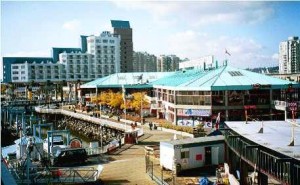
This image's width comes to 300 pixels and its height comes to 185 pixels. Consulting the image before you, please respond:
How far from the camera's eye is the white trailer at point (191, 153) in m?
33.8

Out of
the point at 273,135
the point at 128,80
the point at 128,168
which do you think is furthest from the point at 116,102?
the point at 273,135

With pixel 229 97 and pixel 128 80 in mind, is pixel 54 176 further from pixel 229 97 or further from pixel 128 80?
pixel 128 80

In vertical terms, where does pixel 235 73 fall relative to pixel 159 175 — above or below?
above

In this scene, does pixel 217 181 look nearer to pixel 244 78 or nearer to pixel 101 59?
pixel 244 78

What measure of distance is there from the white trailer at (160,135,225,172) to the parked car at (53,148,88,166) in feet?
27.8

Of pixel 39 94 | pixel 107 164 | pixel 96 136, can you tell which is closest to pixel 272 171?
pixel 107 164

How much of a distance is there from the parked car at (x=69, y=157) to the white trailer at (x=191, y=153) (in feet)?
27.8

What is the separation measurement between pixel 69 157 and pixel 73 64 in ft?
463

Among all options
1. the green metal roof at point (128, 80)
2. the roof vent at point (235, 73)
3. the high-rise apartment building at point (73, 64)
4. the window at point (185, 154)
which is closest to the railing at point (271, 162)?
the window at point (185, 154)

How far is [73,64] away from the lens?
175 meters

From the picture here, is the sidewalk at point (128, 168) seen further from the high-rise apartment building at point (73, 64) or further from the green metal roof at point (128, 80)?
the high-rise apartment building at point (73, 64)

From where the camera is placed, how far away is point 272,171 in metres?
19.3

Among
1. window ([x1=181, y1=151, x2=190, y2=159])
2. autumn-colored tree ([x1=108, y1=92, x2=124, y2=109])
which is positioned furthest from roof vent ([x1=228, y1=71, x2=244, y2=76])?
window ([x1=181, y1=151, x2=190, y2=159])

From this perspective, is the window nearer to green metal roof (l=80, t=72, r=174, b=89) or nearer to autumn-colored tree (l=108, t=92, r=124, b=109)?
autumn-colored tree (l=108, t=92, r=124, b=109)
